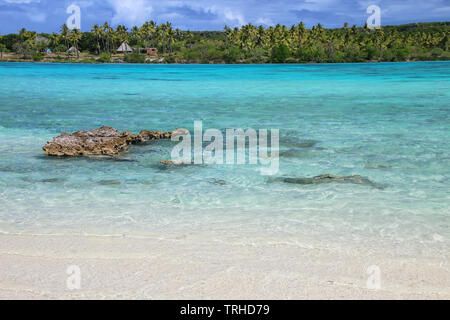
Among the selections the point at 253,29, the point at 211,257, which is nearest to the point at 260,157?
the point at 211,257

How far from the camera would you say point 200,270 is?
4.32 m

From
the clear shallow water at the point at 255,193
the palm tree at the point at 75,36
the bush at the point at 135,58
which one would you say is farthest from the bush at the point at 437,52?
the clear shallow water at the point at 255,193

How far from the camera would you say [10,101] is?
23625 mm

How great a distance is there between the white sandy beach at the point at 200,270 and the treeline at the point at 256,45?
125 m

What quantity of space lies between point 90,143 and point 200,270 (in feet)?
20.3

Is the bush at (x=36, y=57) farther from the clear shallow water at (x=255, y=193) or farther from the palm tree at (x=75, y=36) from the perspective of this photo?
the clear shallow water at (x=255, y=193)

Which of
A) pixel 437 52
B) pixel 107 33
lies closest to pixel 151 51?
pixel 107 33

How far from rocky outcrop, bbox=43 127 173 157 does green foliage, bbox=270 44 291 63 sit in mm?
119899

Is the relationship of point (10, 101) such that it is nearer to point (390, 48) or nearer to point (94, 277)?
point (94, 277)

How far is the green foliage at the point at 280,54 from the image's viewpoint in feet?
414

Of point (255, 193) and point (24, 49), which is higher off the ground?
point (24, 49)

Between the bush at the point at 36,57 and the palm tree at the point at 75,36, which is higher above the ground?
the palm tree at the point at 75,36

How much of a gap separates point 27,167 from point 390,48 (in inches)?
5827

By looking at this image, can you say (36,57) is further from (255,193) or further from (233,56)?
(255,193)
